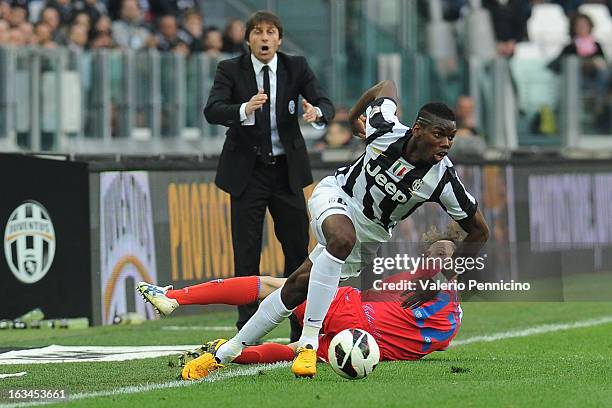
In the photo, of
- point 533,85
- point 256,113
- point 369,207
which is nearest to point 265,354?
point 369,207

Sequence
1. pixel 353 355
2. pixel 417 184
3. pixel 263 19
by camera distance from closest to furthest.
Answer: pixel 353 355 < pixel 417 184 < pixel 263 19

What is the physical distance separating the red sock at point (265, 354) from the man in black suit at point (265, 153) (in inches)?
36.1

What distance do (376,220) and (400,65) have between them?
10.6 metres

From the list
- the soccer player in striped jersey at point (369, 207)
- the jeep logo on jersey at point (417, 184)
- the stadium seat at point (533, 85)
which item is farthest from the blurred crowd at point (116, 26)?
the jeep logo on jersey at point (417, 184)

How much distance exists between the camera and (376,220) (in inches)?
376

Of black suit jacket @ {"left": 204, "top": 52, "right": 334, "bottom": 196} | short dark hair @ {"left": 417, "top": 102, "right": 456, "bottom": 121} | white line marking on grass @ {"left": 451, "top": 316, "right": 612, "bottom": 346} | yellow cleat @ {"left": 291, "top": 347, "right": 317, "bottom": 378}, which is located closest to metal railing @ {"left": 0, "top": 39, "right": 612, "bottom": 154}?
black suit jacket @ {"left": 204, "top": 52, "right": 334, "bottom": 196}

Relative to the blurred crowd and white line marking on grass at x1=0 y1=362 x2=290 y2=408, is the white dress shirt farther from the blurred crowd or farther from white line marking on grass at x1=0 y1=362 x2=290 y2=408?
the blurred crowd

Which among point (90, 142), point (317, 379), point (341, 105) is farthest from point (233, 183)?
point (341, 105)

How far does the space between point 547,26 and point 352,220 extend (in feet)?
47.7

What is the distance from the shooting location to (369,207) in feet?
31.1

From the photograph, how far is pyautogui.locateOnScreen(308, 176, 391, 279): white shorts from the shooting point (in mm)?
9297

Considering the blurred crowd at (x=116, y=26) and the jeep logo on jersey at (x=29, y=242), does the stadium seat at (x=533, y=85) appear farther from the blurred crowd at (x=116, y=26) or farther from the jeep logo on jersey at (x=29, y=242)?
the jeep logo on jersey at (x=29, y=242)

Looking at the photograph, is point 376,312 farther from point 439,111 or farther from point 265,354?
point 439,111

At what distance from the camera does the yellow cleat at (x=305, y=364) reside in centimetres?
897
